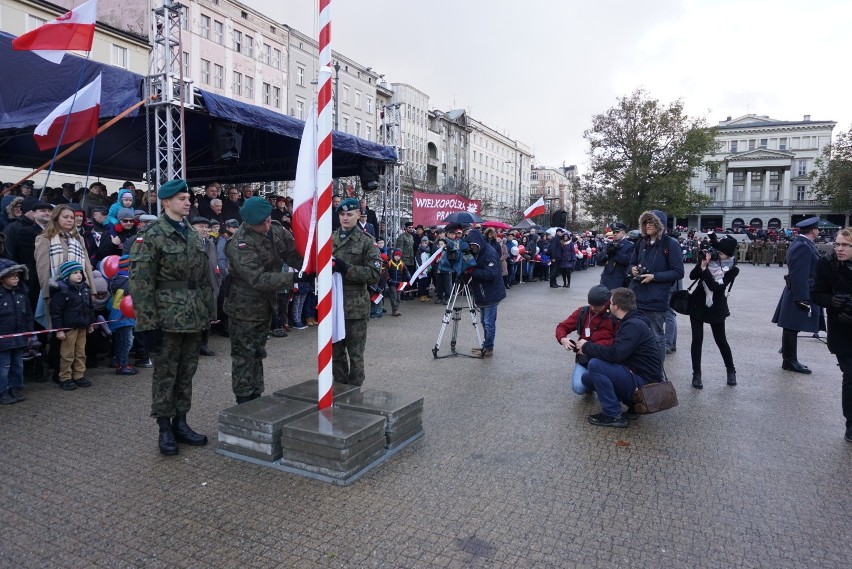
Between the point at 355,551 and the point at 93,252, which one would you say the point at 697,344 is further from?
the point at 93,252

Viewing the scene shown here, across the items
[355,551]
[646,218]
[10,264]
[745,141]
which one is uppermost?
[745,141]

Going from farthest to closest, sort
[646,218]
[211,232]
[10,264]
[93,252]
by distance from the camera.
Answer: [211,232] → [93,252] → [646,218] → [10,264]

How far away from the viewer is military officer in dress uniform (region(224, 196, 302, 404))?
4.62 m

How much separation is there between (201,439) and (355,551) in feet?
6.75

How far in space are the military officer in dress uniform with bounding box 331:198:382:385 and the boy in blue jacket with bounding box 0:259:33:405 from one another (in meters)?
3.30

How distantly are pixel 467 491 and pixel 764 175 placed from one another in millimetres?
99628

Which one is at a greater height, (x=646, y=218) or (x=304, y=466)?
(x=646, y=218)

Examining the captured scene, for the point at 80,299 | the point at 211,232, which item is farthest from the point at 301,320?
the point at 80,299

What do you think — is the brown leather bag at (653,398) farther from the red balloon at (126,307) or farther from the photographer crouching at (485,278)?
the red balloon at (126,307)

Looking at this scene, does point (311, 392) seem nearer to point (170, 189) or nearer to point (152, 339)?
point (152, 339)

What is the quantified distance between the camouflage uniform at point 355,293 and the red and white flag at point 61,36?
16.6 feet

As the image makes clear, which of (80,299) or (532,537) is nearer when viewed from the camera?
(532,537)

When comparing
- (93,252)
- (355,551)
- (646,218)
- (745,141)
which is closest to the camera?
(355,551)

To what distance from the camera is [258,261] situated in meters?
4.70
